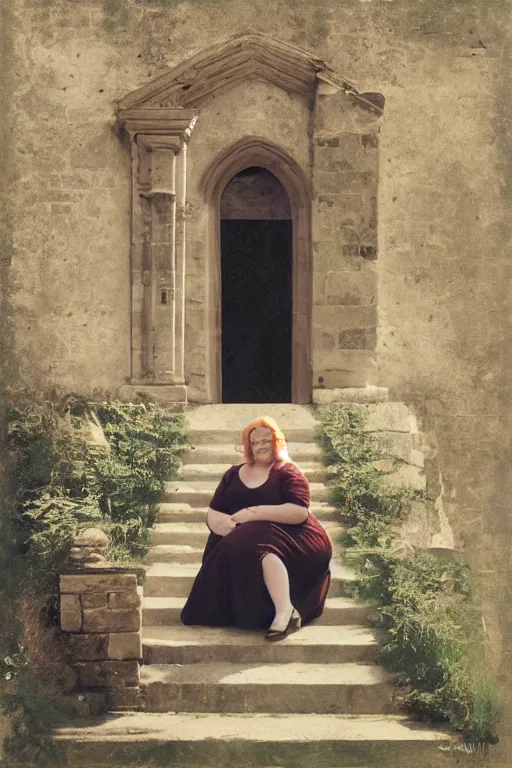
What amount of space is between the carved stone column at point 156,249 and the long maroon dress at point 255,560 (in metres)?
4.56

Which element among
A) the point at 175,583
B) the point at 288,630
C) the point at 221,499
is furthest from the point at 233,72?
the point at 288,630

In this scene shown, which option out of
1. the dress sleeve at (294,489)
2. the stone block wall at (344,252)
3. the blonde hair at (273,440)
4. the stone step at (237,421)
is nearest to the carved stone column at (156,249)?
→ the stone step at (237,421)

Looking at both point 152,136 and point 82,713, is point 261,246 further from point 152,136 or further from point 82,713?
point 82,713

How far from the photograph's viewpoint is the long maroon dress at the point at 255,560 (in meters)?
9.45

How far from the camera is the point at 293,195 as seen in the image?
48.1ft

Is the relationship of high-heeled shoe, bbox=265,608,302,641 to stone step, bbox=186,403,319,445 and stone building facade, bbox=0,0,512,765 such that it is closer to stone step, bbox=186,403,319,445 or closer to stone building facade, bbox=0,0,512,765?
stone step, bbox=186,403,319,445

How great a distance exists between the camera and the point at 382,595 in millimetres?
10156

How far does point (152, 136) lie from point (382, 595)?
6.21 metres

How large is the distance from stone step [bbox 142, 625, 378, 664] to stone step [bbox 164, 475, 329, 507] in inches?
89.0

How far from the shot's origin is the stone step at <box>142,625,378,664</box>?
9.36 meters

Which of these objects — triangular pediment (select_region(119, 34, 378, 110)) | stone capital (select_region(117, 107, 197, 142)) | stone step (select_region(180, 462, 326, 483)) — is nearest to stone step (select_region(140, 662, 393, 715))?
stone step (select_region(180, 462, 326, 483))

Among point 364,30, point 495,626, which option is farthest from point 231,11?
point 495,626

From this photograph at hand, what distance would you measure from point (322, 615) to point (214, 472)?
2508mm

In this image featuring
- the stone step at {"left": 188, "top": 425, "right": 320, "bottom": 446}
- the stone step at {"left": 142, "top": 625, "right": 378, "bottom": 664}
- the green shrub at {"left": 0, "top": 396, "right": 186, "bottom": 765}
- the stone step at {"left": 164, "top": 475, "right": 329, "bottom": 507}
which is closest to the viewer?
the green shrub at {"left": 0, "top": 396, "right": 186, "bottom": 765}
